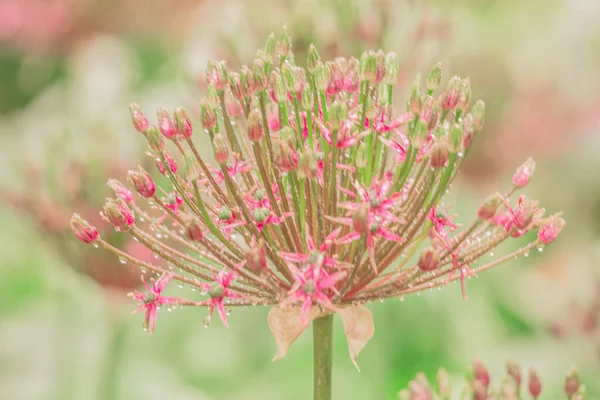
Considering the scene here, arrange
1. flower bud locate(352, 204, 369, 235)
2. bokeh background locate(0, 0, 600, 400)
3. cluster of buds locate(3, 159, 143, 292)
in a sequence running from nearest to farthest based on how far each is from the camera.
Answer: flower bud locate(352, 204, 369, 235)
cluster of buds locate(3, 159, 143, 292)
bokeh background locate(0, 0, 600, 400)

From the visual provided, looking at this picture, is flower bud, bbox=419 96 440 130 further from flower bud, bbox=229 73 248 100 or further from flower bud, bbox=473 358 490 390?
flower bud, bbox=473 358 490 390

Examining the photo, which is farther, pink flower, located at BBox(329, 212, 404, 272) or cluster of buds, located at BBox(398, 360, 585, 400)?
cluster of buds, located at BBox(398, 360, 585, 400)

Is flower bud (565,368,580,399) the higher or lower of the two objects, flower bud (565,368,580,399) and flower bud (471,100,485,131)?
the lower

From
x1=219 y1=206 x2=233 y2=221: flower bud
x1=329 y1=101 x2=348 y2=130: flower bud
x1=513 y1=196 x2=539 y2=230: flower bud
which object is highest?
x1=329 y1=101 x2=348 y2=130: flower bud

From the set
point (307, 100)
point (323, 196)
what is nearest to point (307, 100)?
point (307, 100)

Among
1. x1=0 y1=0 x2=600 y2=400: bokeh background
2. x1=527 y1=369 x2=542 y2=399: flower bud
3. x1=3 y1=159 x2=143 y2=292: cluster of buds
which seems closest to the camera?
x1=527 y1=369 x2=542 y2=399: flower bud

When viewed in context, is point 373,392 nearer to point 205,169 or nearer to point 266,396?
point 266,396

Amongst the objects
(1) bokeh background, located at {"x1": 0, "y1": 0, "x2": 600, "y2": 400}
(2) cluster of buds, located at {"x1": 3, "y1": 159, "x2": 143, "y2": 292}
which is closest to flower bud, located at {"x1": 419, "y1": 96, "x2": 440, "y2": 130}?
(1) bokeh background, located at {"x1": 0, "y1": 0, "x2": 600, "y2": 400}

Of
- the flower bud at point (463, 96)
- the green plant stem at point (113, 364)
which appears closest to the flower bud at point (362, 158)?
the flower bud at point (463, 96)
